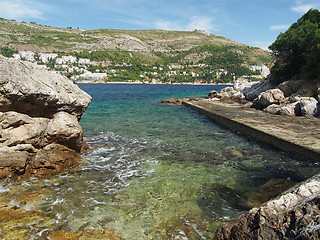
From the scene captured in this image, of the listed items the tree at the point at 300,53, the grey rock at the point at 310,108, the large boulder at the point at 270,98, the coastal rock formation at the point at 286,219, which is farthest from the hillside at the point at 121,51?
the coastal rock formation at the point at 286,219

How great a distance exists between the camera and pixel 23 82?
6094 mm

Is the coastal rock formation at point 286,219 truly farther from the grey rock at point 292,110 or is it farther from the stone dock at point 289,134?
the grey rock at point 292,110

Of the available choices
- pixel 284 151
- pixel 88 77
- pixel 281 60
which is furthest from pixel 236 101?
pixel 88 77

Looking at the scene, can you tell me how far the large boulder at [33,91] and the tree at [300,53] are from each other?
19532mm

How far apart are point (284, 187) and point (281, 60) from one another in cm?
2396

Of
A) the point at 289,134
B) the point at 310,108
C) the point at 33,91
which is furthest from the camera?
the point at 310,108

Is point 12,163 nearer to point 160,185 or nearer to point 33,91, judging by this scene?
point 33,91

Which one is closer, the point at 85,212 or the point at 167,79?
the point at 85,212

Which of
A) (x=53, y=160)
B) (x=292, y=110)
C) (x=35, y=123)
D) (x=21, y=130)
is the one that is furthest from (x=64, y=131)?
(x=292, y=110)

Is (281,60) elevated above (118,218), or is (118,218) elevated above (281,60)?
(281,60)

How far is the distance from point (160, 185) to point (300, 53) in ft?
78.4

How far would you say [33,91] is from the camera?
624 cm

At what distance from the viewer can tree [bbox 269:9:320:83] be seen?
18516mm

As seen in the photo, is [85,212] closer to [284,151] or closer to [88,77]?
[284,151]
